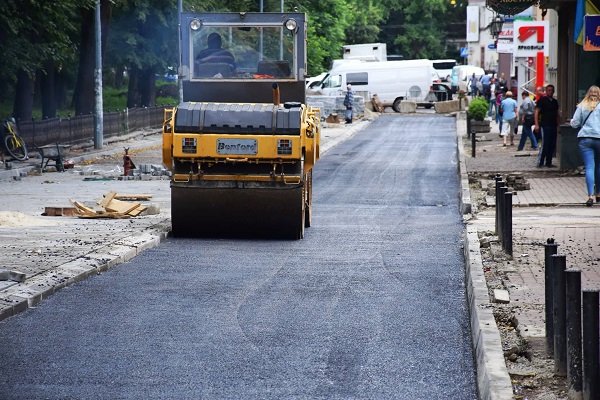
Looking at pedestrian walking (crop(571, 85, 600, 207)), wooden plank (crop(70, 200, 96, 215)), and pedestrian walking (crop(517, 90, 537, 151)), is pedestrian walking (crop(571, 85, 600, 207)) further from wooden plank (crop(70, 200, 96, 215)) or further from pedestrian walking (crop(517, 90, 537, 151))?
pedestrian walking (crop(517, 90, 537, 151))

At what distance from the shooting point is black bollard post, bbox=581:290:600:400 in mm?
6332

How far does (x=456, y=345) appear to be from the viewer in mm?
9180

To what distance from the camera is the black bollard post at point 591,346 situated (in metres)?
6.33

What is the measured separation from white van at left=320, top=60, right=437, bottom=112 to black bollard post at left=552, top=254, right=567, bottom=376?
6578 cm

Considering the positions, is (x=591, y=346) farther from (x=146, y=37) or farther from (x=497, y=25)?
(x=146, y=37)

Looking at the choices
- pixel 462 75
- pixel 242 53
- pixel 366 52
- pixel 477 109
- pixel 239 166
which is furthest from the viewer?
pixel 366 52

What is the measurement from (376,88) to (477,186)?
5031 centimetres

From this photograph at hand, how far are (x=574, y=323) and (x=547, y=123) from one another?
2144 centimetres

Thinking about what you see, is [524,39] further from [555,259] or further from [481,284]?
[555,259]

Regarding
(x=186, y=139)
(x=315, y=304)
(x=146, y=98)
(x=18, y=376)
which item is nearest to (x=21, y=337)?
(x=18, y=376)

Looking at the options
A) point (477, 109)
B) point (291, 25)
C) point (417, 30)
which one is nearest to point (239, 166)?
point (291, 25)

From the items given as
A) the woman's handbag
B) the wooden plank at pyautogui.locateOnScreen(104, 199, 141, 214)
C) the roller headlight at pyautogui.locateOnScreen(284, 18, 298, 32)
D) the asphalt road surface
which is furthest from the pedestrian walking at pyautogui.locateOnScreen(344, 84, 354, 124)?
the asphalt road surface

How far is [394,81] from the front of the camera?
7406 cm

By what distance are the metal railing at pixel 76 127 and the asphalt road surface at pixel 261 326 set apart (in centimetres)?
1888
